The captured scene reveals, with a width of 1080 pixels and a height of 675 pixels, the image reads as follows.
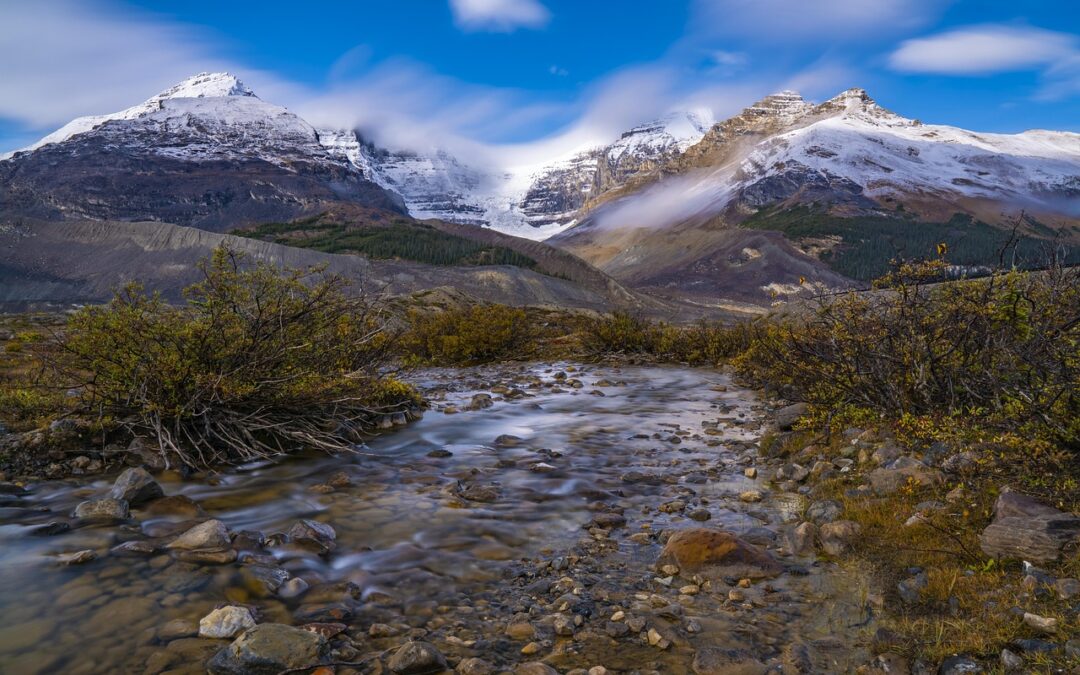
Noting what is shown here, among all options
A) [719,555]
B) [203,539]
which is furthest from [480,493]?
[719,555]

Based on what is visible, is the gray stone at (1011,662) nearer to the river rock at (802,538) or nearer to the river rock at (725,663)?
the river rock at (725,663)

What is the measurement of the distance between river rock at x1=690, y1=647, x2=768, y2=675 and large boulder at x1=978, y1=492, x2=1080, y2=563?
184cm

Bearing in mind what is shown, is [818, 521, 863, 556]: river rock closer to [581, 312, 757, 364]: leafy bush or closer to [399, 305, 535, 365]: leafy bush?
[399, 305, 535, 365]: leafy bush

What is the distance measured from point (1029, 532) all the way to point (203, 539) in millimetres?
5758

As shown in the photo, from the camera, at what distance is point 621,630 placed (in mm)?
3824

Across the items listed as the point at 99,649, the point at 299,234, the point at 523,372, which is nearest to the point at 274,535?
the point at 99,649

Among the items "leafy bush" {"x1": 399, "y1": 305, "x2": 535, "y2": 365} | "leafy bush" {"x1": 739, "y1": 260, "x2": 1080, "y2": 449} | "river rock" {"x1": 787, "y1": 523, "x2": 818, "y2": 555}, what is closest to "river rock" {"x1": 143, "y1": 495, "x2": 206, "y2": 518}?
"river rock" {"x1": 787, "y1": 523, "x2": 818, "y2": 555}

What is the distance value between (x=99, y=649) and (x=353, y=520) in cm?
246

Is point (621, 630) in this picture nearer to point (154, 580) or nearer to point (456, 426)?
point (154, 580)

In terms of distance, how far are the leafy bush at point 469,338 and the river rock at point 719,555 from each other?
49.4 feet

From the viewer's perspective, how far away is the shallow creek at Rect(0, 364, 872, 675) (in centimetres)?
363

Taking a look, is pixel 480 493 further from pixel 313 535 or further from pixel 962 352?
pixel 962 352

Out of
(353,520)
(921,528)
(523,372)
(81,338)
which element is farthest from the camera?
(523,372)

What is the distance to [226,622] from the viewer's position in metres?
3.72
